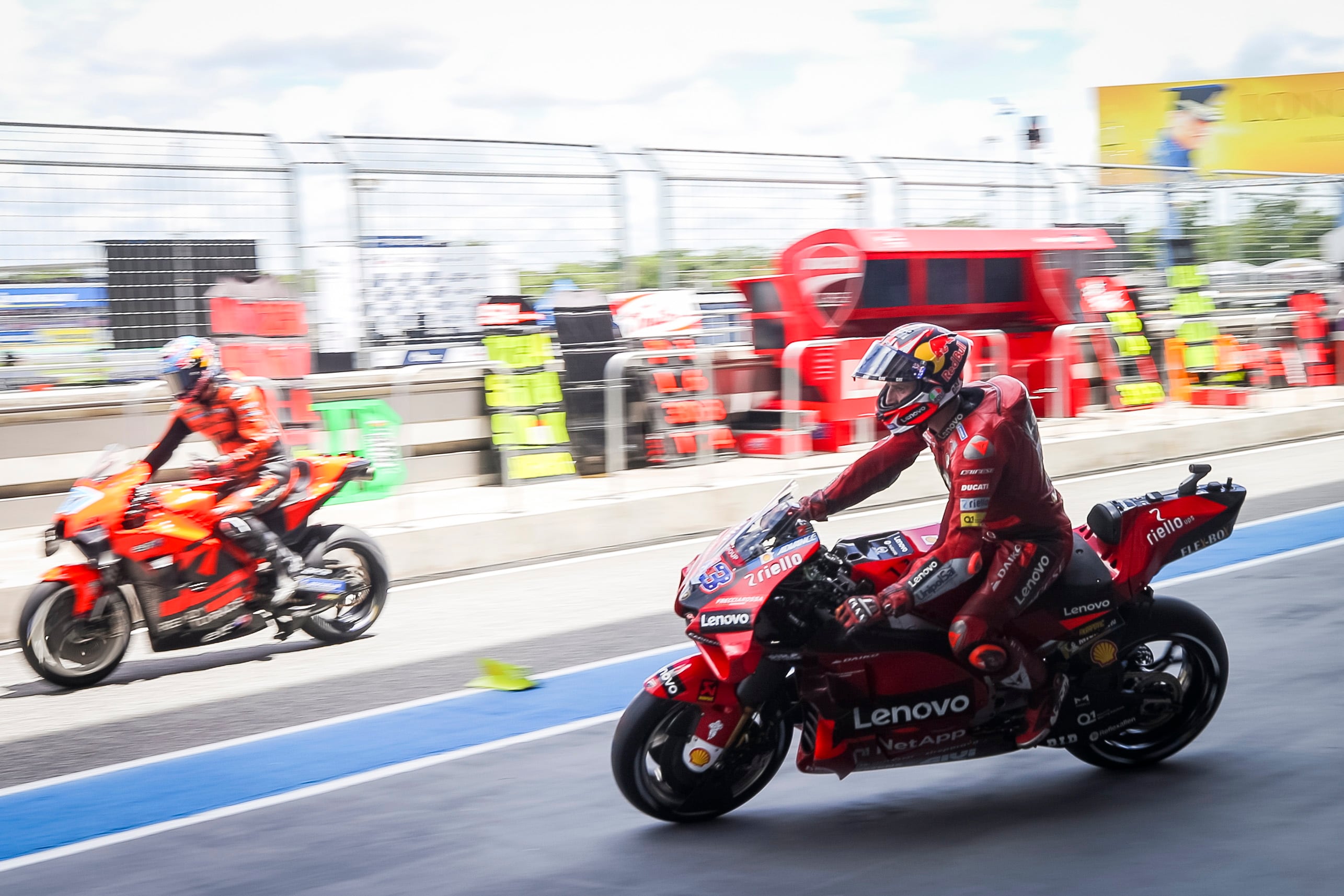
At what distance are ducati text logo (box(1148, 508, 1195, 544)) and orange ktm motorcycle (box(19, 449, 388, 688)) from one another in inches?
190

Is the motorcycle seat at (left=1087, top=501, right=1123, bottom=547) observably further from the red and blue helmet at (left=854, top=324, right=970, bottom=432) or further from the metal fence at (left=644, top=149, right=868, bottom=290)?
the metal fence at (left=644, top=149, right=868, bottom=290)

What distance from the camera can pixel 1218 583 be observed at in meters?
8.64

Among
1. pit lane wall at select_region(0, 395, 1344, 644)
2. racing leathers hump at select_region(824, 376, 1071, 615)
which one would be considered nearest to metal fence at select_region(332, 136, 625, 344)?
pit lane wall at select_region(0, 395, 1344, 644)

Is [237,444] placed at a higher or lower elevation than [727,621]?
higher

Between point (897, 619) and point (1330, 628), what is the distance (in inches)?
150

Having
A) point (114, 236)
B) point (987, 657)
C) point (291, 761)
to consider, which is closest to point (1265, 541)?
point (987, 657)

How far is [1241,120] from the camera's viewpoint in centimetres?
6575

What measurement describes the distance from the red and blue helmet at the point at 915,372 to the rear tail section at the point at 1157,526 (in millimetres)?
774

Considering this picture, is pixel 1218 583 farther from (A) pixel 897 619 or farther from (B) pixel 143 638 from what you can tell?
(B) pixel 143 638

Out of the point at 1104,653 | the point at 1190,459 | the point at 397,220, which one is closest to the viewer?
the point at 1104,653

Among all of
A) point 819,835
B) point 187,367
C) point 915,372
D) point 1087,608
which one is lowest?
point 819,835

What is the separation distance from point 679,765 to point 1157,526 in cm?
190

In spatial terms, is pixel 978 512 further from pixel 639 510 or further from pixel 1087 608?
pixel 639 510

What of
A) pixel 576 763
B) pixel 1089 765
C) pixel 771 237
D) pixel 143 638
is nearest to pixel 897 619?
pixel 1089 765
